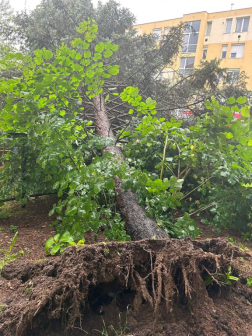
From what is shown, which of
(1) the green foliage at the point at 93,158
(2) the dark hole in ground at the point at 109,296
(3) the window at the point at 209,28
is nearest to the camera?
(2) the dark hole in ground at the point at 109,296

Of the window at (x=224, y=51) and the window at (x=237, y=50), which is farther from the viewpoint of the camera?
the window at (x=224, y=51)

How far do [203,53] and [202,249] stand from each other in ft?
79.3

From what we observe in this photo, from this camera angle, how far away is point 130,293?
1173mm

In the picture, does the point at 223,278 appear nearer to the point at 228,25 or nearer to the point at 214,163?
the point at 214,163

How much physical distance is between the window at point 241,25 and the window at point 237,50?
1268 millimetres

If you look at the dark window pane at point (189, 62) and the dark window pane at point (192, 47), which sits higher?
the dark window pane at point (192, 47)

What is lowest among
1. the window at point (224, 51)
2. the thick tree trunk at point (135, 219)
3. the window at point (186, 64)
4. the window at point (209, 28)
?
the thick tree trunk at point (135, 219)

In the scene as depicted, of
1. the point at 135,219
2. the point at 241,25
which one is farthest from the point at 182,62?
the point at 135,219

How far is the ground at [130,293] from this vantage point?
0.96 m

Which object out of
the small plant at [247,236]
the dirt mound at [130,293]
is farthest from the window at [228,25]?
the dirt mound at [130,293]

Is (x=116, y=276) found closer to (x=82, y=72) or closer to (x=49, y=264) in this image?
(x=49, y=264)

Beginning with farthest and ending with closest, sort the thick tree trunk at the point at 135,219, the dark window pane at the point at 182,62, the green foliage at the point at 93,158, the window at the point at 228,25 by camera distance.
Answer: the dark window pane at the point at 182,62 → the window at the point at 228,25 → the thick tree trunk at the point at 135,219 → the green foliage at the point at 93,158

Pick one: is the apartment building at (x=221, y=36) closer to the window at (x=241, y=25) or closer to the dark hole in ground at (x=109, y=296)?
the window at (x=241, y=25)

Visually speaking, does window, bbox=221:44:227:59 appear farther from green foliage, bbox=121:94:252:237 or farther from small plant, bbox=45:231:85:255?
small plant, bbox=45:231:85:255
